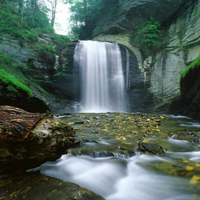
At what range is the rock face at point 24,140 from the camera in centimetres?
149

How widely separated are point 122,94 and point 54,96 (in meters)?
7.11

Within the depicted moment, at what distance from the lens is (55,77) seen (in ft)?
43.2

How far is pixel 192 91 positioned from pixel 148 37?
35.3ft

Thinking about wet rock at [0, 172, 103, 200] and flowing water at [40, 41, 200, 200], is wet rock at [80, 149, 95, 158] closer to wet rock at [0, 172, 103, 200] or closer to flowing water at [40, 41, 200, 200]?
flowing water at [40, 41, 200, 200]

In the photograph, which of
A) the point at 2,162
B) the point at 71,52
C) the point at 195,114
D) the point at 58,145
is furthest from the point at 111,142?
the point at 71,52

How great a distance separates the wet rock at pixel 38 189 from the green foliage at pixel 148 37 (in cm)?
1639

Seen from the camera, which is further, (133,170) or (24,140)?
(133,170)

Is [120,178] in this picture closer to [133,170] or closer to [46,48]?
[133,170]

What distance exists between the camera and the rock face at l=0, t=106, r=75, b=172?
1.49m

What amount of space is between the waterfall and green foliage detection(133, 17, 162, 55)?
298 cm

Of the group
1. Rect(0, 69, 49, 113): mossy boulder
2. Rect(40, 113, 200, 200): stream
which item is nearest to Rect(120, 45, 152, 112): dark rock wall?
Rect(0, 69, 49, 113): mossy boulder

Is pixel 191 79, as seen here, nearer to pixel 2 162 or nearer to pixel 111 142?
pixel 111 142

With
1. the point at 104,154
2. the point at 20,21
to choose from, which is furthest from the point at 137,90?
the point at 20,21

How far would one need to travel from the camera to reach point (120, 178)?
200 centimetres
